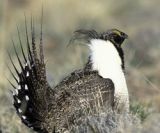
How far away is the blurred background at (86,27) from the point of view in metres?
8.23

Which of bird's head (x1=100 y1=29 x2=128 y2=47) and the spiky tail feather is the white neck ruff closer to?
bird's head (x1=100 y1=29 x2=128 y2=47)

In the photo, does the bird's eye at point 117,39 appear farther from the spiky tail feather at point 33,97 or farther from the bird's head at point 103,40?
the spiky tail feather at point 33,97

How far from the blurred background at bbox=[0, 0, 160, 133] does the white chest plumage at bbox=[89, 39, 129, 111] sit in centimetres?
29

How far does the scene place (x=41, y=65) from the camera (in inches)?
264

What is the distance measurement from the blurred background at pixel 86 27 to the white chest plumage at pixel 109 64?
29 cm

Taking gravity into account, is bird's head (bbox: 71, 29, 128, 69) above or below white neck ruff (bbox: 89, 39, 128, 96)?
above

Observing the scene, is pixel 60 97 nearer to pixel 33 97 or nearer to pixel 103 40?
pixel 33 97

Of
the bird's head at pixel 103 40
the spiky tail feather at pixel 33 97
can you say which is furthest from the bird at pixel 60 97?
the bird's head at pixel 103 40

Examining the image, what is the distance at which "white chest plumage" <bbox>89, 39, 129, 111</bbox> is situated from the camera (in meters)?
6.75

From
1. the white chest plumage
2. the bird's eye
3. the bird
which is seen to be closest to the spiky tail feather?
the bird

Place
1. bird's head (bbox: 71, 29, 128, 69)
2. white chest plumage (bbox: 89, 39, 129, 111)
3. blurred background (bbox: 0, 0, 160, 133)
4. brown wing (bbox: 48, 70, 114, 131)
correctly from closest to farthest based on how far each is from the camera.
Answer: brown wing (bbox: 48, 70, 114, 131) < white chest plumage (bbox: 89, 39, 129, 111) < bird's head (bbox: 71, 29, 128, 69) < blurred background (bbox: 0, 0, 160, 133)

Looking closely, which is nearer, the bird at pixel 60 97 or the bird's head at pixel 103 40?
the bird at pixel 60 97

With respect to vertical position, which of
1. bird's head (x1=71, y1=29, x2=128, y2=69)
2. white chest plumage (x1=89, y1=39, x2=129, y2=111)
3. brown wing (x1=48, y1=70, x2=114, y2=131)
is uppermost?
bird's head (x1=71, y1=29, x2=128, y2=69)

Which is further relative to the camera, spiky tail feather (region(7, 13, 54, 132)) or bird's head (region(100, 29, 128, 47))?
bird's head (region(100, 29, 128, 47))
